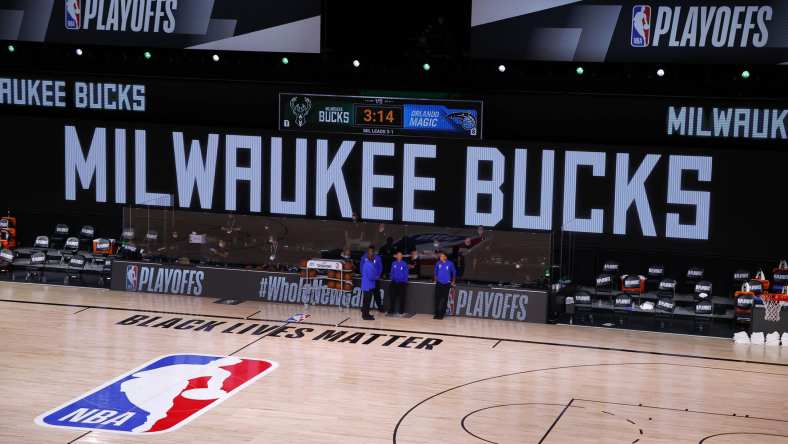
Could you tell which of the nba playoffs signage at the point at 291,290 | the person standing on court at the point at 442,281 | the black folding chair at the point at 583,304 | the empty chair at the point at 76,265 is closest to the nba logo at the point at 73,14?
the empty chair at the point at 76,265

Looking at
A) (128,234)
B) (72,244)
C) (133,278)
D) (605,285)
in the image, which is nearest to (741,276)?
(605,285)

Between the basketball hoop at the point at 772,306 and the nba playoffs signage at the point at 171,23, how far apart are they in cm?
1209

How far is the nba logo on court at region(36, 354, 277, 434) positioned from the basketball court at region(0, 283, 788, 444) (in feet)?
0.86

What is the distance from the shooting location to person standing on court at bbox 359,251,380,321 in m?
26.4

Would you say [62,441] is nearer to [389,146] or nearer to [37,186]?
[389,146]

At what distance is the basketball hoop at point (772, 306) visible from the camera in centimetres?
2489

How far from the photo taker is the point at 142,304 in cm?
2775

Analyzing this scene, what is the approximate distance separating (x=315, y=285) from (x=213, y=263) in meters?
2.92

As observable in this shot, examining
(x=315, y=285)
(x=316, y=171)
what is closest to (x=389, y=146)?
(x=316, y=171)

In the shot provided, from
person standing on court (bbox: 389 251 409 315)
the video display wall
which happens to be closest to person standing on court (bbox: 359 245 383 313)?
person standing on court (bbox: 389 251 409 315)

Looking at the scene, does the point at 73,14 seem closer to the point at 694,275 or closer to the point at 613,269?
the point at 613,269

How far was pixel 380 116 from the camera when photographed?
29.2m

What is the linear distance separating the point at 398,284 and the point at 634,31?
25.8 ft

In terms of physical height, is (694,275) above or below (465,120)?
below
